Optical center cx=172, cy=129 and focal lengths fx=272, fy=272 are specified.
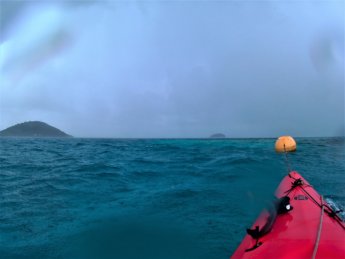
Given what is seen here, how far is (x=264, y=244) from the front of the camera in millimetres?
3982

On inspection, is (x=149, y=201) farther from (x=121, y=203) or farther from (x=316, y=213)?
(x=316, y=213)

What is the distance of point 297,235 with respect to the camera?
3.98 m

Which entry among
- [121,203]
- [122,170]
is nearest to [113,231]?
[121,203]

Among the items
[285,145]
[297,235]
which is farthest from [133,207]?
[297,235]

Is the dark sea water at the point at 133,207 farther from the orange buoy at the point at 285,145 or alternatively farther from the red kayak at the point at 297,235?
the red kayak at the point at 297,235

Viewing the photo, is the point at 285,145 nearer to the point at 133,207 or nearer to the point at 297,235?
the point at 133,207

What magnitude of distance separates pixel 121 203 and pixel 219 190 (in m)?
4.17

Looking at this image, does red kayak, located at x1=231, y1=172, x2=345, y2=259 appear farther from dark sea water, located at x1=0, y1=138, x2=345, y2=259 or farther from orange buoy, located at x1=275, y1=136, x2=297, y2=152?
orange buoy, located at x1=275, y1=136, x2=297, y2=152

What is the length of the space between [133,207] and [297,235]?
6.27 metres

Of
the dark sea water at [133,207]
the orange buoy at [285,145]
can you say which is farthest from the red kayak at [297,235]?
the orange buoy at [285,145]

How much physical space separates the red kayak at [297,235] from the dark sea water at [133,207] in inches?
84.9

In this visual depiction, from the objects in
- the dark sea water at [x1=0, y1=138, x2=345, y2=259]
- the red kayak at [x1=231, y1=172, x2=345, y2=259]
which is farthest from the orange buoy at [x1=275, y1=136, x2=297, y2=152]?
the red kayak at [x1=231, y1=172, x2=345, y2=259]

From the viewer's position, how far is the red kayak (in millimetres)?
3463

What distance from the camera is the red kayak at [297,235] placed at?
11.4ft
